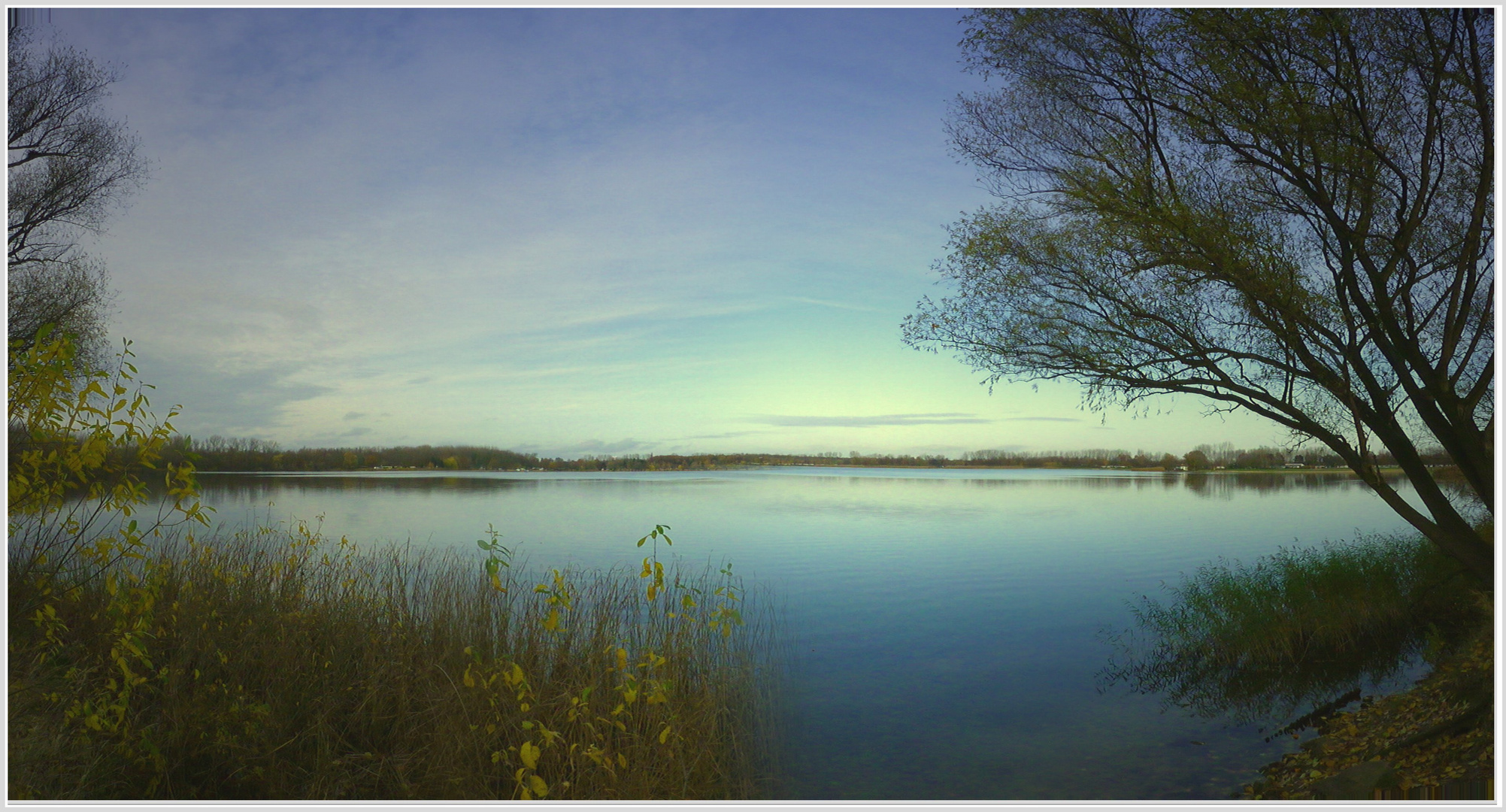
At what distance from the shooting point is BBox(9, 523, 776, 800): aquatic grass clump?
4.41m

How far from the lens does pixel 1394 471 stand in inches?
310

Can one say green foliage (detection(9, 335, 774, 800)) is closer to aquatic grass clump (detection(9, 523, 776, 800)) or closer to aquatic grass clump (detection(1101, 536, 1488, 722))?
aquatic grass clump (detection(9, 523, 776, 800))

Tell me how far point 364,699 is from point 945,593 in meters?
10.8

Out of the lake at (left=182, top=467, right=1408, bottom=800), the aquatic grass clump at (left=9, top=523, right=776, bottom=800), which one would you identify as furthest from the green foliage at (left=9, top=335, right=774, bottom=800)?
the lake at (left=182, top=467, right=1408, bottom=800)

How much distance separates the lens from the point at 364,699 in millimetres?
5059

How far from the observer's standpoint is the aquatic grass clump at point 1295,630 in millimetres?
8531

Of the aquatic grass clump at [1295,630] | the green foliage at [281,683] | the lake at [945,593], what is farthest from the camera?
the aquatic grass clump at [1295,630]

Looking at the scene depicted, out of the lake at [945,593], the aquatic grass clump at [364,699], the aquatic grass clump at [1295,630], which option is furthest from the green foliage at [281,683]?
the aquatic grass clump at [1295,630]

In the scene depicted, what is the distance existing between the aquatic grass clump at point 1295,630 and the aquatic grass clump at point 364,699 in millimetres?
5356

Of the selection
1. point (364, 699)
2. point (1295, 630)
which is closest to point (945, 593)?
point (1295, 630)

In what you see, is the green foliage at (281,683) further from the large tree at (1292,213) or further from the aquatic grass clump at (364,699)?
the large tree at (1292,213)

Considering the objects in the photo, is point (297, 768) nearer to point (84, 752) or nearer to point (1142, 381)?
point (84, 752)

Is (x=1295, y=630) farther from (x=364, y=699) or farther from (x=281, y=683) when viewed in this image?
(x=281, y=683)

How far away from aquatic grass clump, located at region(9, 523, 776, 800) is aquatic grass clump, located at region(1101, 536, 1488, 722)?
5356 millimetres
